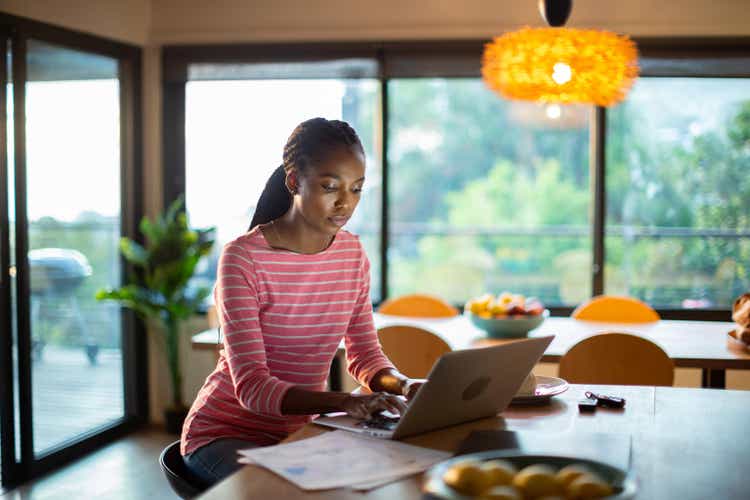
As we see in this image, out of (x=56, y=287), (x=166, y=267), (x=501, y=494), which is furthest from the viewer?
(x=166, y=267)

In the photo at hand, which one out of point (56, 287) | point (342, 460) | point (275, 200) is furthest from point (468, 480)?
point (56, 287)

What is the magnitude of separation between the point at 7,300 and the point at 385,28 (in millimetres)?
2317

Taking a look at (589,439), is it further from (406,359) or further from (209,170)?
(209,170)

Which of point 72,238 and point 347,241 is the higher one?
point 347,241

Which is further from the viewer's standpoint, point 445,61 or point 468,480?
point 445,61

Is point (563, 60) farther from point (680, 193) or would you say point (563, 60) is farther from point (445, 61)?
point (680, 193)

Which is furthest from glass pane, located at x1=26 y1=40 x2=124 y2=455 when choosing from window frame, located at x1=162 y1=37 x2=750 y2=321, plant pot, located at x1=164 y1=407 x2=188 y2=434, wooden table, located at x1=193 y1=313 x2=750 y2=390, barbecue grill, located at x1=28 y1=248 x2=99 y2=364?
wooden table, located at x1=193 y1=313 x2=750 y2=390

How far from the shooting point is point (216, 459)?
67.6 inches

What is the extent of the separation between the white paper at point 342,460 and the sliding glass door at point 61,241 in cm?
279

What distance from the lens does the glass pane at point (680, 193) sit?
4594 millimetres

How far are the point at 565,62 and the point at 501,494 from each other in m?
2.46

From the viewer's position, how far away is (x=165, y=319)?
464 cm

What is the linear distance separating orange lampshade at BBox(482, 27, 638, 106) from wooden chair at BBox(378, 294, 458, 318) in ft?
3.74

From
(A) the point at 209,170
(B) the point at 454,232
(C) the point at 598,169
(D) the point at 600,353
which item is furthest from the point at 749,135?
(A) the point at 209,170
